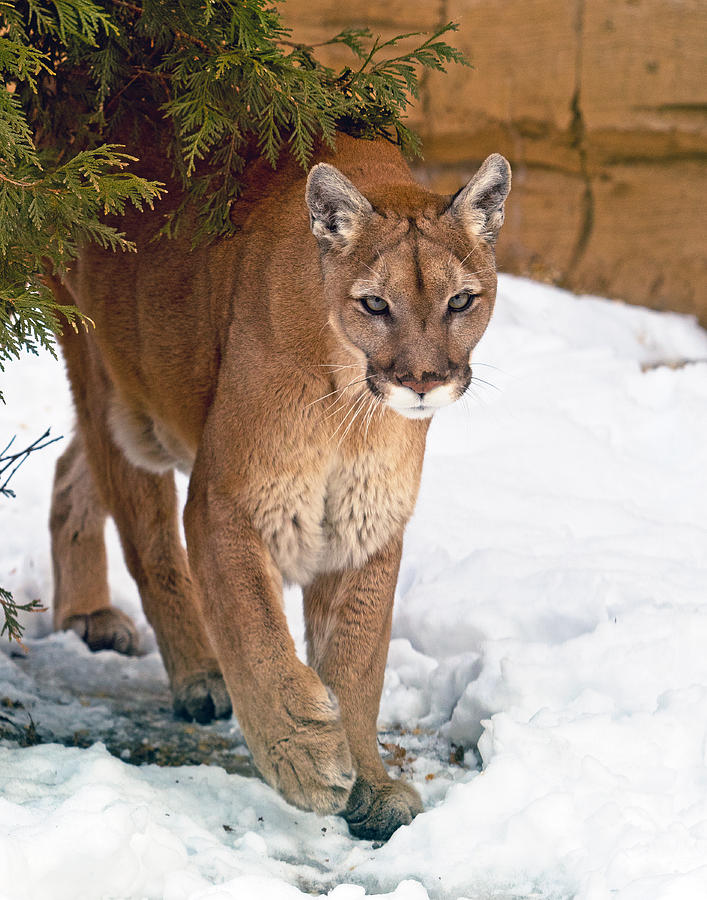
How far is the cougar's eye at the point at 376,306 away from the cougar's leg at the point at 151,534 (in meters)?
1.50

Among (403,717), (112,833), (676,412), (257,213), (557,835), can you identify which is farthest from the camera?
(676,412)

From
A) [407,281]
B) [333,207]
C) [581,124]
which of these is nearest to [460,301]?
[407,281]

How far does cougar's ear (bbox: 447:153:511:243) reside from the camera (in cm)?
327

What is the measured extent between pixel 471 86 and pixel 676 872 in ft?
19.3

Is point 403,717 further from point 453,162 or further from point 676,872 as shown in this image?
point 453,162

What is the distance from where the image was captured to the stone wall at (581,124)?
7406 millimetres

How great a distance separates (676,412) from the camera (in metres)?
6.31

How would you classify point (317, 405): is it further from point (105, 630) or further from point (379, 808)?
point (105, 630)

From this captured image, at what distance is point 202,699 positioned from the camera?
→ 4168 millimetres

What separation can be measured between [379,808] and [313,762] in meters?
0.31

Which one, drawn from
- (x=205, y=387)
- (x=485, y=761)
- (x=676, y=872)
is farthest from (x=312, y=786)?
(x=205, y=387)

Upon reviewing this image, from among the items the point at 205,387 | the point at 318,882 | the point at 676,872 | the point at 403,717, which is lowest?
the point at 403,717

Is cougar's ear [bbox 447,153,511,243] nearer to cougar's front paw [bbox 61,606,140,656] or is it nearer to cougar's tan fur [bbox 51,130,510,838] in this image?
cougar's tan fur [bbox 51,130,510,838]

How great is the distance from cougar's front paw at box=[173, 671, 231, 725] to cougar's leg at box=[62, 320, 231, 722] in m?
0.05
